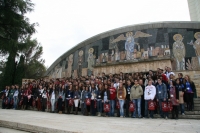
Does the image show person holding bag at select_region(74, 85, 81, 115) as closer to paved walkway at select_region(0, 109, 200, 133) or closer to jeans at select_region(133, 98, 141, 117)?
jeans at select_region(133, 98, 141, 117)

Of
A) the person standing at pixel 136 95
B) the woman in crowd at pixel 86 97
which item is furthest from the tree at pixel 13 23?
the person standing at pixel 136 95

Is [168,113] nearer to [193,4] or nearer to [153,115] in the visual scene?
[153,115]

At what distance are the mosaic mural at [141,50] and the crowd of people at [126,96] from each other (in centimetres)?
497

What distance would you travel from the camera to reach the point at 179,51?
13031mm

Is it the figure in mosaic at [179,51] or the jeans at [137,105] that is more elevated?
the figure in mosaic at [179,51]

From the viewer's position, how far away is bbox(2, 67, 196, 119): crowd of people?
7215 millimetres

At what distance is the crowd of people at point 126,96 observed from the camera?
7.21m

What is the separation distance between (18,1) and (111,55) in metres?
8.70

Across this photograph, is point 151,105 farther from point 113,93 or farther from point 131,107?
point 113,93

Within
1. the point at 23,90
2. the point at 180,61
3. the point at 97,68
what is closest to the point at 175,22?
the point at 180,61

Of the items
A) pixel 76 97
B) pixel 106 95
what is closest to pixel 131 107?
pixel 106 95

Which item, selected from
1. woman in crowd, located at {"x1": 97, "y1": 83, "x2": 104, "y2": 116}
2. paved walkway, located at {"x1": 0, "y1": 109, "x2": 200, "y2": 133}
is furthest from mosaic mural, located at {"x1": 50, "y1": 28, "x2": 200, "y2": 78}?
paved walkway, located at {"x1": 0, "y1": 109, "x2": 200, "y2": 133}

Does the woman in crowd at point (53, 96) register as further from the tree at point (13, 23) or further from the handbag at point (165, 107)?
the handbag at point (165, 107)

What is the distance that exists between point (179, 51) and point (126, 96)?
24.8 feet
